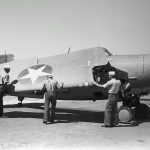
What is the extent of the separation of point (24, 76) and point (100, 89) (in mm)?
3313

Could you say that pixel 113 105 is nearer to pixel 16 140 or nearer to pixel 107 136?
pixel 107 136

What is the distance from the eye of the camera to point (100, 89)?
Result: 27.7 feet

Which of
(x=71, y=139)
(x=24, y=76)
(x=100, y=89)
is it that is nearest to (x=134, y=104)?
(x=100, y=89)

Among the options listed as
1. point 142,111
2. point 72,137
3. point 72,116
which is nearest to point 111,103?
point 72,137

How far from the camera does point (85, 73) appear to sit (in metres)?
8.55

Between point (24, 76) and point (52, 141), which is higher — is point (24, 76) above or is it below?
above

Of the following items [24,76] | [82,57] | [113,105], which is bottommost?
[113,105]

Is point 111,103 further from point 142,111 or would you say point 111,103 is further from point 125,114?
point 142,111

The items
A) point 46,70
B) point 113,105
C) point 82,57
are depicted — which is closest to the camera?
point 113,105

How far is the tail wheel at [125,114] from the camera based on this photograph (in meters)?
8.07

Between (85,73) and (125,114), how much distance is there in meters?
1.90

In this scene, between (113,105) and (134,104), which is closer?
(113,105)

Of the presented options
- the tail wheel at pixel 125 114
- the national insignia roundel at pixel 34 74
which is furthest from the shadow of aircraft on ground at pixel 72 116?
the national insignia roundel at pixel 34 74

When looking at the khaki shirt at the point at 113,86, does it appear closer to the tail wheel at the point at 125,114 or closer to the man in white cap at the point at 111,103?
the man in white cap at the point at 111,103
